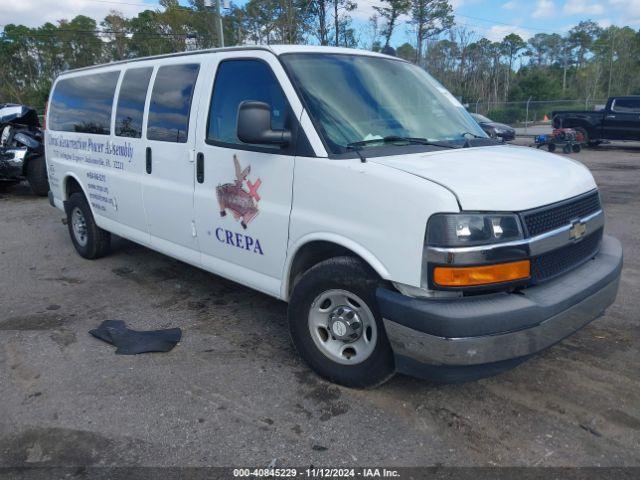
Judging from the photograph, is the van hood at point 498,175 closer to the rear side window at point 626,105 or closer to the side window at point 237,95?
the side window at point 237,95

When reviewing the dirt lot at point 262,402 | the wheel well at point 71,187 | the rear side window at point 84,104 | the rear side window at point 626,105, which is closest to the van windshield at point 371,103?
the dirt lot at point 262,402

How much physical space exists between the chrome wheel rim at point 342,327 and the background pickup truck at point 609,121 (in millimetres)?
19590

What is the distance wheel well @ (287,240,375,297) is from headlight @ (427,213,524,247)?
0.62 metres

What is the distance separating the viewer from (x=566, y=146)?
718 inches

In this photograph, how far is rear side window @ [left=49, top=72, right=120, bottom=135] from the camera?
541 centimetres

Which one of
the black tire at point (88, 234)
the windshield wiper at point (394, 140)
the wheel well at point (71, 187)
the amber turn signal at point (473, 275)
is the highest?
the windshield wiper at point (394, 140)

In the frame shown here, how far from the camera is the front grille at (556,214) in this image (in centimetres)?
285

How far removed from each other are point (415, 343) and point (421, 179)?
0.86 metres

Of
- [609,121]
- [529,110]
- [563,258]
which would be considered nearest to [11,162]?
[563,258]


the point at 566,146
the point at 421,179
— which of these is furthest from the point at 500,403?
the point at 566,146

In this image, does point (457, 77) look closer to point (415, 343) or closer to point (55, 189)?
point (55, 189)

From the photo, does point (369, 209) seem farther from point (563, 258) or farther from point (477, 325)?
point (563, 258)

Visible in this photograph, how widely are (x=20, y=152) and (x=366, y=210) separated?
10748 mm

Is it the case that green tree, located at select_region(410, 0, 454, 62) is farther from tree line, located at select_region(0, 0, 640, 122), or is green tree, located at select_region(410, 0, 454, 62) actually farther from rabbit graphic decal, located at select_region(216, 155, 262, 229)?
rabbit graphic decal, located at select_region(216, 155, 262, 229)
